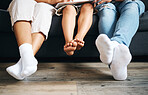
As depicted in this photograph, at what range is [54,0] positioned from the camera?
3.79ft

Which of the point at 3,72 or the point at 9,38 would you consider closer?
the point at 3,72

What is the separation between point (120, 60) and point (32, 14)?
0.61 metres

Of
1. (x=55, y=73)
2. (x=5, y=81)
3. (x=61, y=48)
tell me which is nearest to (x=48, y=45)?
(x=61, y=48)

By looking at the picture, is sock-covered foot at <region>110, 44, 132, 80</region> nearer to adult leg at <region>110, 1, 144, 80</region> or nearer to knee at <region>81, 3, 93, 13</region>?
adult leg at <region>110, 1, 144, 80</region>

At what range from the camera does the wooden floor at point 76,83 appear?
2.32 ft

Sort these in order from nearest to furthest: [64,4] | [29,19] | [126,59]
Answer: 1. [126,59]
2. [29,19]
3. [64,4]

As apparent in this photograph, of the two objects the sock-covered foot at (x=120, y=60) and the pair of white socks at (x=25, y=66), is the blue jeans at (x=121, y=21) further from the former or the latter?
the pair of white socks at (x=25, y=66)

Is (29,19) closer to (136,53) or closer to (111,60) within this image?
(111,60)

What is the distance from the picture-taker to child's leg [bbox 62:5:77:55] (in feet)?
2.83

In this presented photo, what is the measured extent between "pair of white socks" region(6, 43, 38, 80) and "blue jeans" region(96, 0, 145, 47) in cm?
45

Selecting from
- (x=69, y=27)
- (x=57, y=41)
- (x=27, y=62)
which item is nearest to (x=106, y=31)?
(x=69, y=27)

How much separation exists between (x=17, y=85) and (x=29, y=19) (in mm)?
398

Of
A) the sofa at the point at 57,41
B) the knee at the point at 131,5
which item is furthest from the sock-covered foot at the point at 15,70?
the knee at the point at 131,5

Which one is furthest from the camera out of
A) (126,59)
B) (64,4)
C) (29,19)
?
(64,4)
